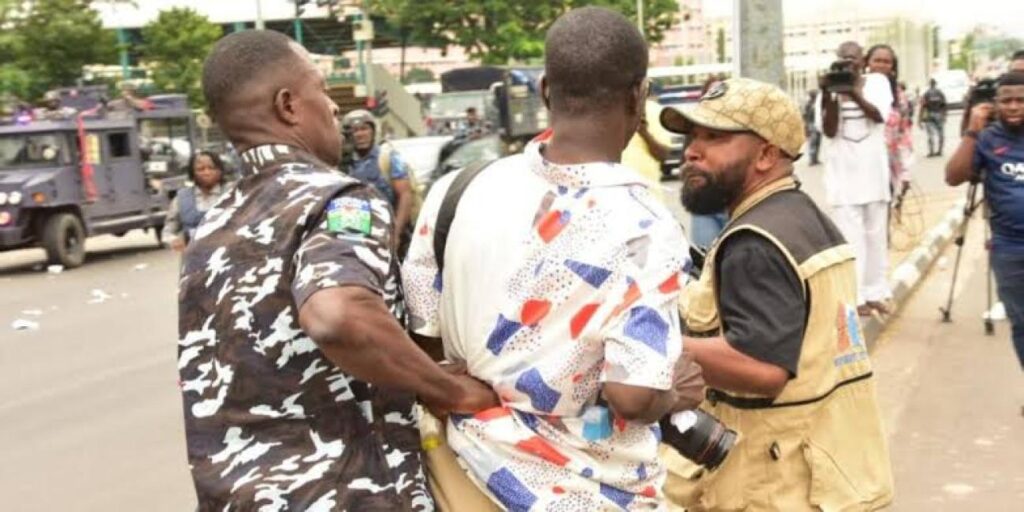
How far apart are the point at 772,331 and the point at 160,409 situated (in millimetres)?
5854

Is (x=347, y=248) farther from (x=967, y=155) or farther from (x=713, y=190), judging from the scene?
(x=967, y=155)

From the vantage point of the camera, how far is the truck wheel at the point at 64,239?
1661 centimetres

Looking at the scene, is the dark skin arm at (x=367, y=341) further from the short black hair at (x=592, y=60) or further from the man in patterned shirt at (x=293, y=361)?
the short black hair at (x=592, y=60)

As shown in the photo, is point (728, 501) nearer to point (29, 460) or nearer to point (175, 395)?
Result: point (29, 460)

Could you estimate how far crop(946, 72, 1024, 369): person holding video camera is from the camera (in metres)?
5.42

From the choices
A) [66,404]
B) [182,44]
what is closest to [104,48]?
[182,44]

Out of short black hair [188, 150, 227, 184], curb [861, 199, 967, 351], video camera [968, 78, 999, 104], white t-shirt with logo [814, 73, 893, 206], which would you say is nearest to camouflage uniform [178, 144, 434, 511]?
video camera [968, 78, 999, 104]

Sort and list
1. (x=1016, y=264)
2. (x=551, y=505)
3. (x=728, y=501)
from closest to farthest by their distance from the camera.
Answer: (x=551, y=505), (x=728, y=501), (x=1016, y=264)

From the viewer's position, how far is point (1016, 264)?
542 centimetres

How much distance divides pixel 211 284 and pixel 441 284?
37cm

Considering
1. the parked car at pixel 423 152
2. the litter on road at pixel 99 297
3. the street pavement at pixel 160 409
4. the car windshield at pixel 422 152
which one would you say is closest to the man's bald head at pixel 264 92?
the street pavement at pixel 160 409

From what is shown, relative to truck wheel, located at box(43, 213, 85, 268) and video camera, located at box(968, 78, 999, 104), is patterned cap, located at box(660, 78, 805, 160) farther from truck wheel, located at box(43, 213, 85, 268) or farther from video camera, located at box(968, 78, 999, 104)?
truck wheel, located at box(43, 213, 85, 268)

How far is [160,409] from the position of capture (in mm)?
7754

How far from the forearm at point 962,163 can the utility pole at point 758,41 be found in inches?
34.7
